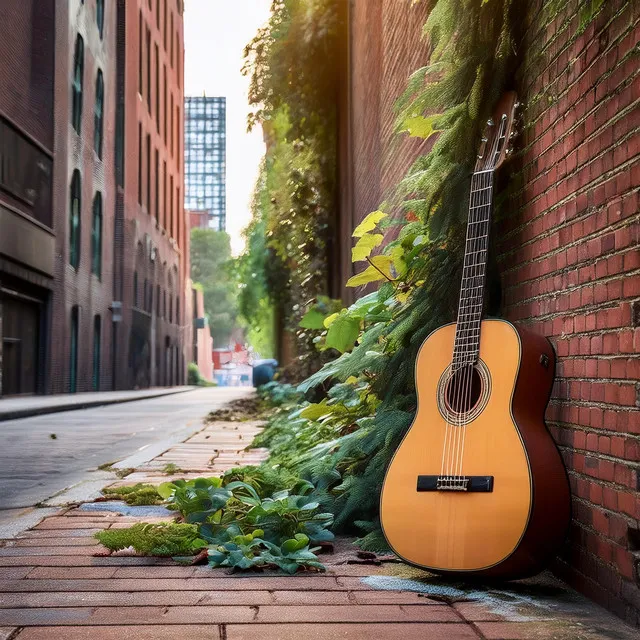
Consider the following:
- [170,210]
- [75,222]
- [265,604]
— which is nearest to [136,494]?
[265,604]

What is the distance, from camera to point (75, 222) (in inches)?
983

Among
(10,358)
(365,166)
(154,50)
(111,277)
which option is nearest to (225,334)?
(154,50)

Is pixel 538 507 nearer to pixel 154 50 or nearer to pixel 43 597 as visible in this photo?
pixel 43 597

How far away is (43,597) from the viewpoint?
255cm

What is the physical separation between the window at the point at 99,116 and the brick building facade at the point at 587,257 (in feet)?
84.8

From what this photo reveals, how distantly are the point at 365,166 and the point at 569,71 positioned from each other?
265 inches

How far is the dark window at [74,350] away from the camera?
2484 cm

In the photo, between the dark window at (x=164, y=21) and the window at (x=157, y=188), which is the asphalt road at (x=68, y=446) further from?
the dark window at (x=164, y=21)

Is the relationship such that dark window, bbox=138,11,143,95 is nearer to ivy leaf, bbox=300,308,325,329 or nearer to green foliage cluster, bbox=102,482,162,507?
Answer: ivy leaf, bbox=300,308,325,329

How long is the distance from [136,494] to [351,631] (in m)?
2.48

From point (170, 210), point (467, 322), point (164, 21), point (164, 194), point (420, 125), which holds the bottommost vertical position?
point (467, 322)

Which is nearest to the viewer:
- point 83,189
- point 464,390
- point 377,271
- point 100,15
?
point 464,390

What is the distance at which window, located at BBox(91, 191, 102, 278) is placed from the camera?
27734 mm

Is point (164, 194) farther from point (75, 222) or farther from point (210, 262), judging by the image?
point (210, 262)
